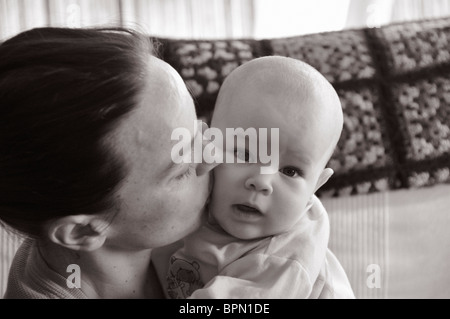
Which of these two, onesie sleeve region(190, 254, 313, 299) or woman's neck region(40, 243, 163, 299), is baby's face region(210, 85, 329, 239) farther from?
woman's neck region(40, 243, 163, 299)

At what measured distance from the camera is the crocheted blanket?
4.02 ft

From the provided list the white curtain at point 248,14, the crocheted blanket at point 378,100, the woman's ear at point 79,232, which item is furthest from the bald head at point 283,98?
the white curtain at point 248,14

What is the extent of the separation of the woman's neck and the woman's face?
32 mm

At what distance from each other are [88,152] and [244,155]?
242mm

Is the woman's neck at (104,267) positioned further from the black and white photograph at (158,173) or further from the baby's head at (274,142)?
the baby's head at (274,142)

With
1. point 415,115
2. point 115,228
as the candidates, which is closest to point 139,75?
point 115,228

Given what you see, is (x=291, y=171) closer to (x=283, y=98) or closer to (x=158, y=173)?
(x=283, y=98)

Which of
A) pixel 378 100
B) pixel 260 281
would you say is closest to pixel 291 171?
pixel 260 281

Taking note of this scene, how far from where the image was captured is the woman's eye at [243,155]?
2.52 feet

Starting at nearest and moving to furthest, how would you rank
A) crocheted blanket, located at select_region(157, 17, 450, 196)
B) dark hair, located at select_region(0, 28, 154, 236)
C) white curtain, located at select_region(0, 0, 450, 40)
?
dark hair, located at select_region(0, 28, 154, 236) → crocheted blanket, located at select_region(157, 17, 450, 196) → white curtain, located at select_region(0, 0, 450, 40)

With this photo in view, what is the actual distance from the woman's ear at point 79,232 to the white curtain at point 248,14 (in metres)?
1.16

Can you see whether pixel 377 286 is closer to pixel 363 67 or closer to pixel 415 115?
pixel 415 115

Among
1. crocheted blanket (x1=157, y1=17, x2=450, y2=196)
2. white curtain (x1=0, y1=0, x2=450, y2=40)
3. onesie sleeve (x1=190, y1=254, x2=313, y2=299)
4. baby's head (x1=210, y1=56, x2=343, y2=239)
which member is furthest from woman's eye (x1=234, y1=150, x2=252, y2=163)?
white curtain (x1=0, y1=0, x2=450, y2=40)

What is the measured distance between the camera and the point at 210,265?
2.63ft
